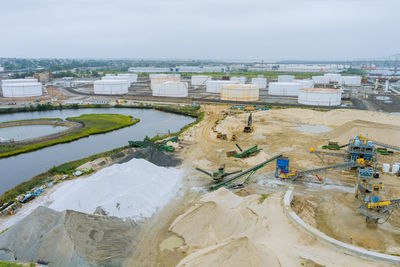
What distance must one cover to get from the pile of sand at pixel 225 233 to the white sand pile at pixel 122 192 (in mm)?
2428

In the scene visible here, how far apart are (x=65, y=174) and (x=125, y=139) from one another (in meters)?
11.4

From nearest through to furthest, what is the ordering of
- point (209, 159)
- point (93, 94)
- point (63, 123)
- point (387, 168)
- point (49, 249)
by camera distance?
1. point (49, 249)
2. point (387, 168)
3. point (209, 159)
4. point (63, 123)
5. point (93, 94)

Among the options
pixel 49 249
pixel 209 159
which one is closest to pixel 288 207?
pixel 209 159

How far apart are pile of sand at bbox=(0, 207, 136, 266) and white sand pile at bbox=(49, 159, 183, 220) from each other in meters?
1.80

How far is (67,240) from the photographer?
1077 centimetres

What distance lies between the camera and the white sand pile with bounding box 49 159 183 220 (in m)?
14.7

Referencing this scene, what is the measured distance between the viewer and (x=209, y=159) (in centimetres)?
2369

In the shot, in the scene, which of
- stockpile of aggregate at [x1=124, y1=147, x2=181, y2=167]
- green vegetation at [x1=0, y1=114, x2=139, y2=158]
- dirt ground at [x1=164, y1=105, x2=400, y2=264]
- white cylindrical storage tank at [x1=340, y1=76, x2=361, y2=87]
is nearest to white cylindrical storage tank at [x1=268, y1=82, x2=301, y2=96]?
dirt ground at [x1=164, y1=105, x2=400, y2=264]

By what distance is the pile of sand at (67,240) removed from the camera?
10.6m

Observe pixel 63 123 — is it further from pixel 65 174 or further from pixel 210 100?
pixel 210 100

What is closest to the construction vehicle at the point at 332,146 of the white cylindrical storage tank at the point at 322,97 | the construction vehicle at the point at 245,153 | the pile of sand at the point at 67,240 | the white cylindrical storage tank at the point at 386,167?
the white cylindrical storage tank at the point at 386,167

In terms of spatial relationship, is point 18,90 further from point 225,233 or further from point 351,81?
point 351,81

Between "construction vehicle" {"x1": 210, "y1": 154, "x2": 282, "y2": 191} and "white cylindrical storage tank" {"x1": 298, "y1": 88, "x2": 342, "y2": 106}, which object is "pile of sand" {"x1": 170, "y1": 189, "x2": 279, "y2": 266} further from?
"white cylindrical storage tank" {"x1": 298, "y1": 88, "x2": 342, "y2": 106}

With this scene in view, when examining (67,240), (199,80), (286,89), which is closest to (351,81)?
(286,89)
